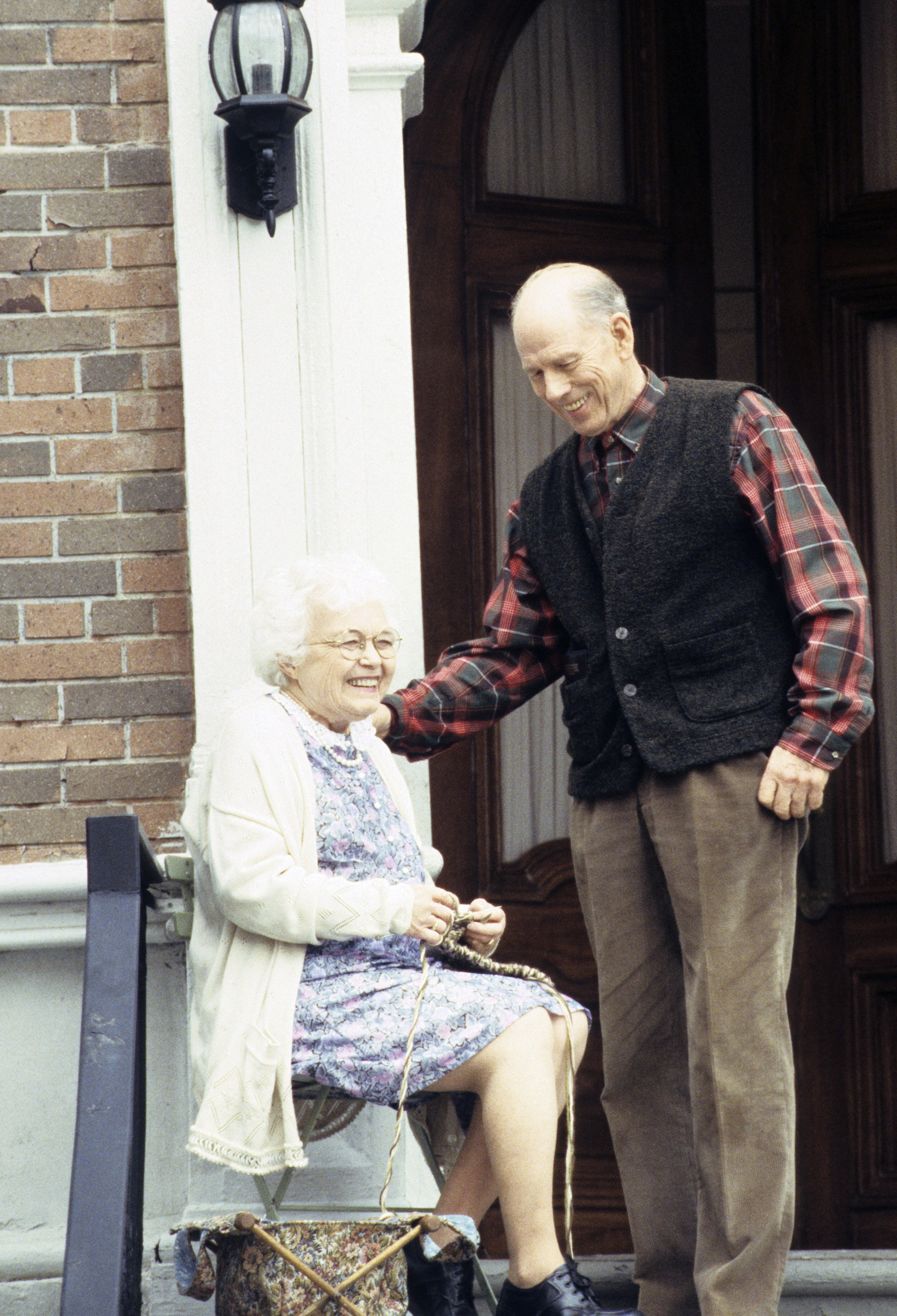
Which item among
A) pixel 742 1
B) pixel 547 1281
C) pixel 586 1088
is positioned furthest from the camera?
pixel 742 1

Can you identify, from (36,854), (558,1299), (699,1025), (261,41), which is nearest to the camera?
A: (558,1299)

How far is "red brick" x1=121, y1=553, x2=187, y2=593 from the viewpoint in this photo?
3322 mm

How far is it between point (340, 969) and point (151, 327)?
1.43 meters

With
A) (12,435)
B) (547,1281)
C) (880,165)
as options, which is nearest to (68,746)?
(12,435)

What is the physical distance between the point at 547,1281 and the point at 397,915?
614mm

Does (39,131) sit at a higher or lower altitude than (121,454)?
higher

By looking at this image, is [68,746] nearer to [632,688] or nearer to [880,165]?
[632,688]

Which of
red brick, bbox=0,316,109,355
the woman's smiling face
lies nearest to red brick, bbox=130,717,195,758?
the woman's smiling face

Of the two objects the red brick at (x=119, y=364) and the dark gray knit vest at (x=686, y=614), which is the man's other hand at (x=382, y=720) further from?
the red brick at (x=119, y=364)

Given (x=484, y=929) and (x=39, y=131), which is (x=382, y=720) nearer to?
(x=484, y=929)

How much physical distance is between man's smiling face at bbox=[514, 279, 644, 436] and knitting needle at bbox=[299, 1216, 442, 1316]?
1370 mm

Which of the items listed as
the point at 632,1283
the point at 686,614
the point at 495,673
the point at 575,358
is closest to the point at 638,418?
the point at 575,358

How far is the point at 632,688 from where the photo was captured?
2777 millimetres

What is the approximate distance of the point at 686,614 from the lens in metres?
2.76
